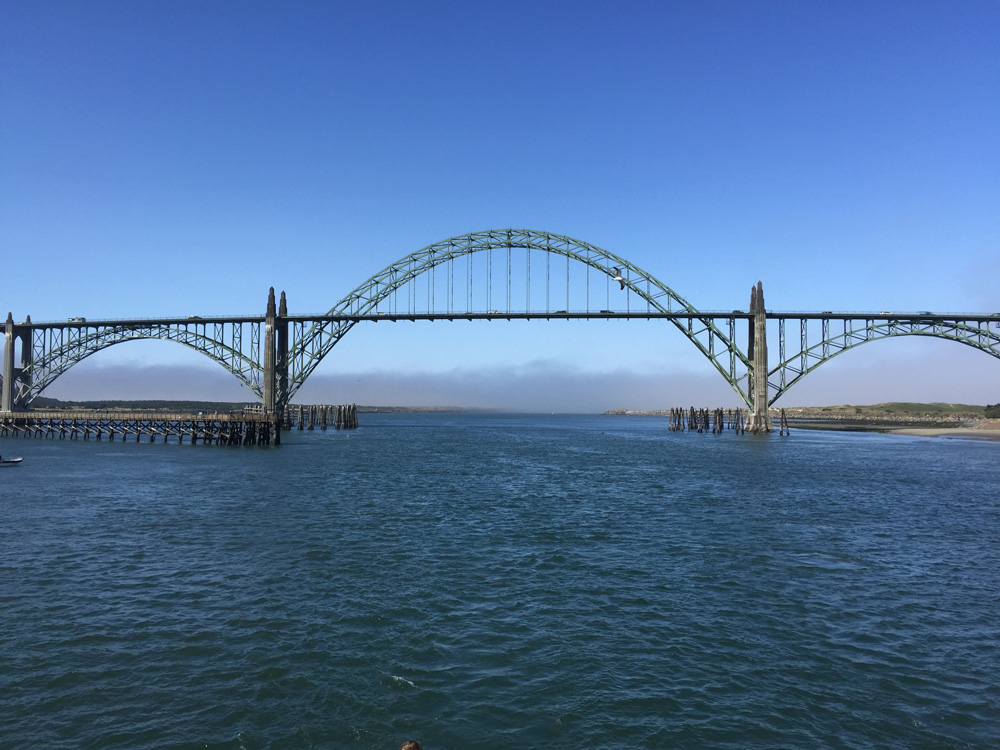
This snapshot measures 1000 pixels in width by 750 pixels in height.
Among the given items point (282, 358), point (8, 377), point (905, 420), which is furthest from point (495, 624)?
point (905, 420)

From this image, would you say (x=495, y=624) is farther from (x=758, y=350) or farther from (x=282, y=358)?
(x=282, y=358)

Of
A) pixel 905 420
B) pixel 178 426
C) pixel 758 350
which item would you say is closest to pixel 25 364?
pixel 178 426

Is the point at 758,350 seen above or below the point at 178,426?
above

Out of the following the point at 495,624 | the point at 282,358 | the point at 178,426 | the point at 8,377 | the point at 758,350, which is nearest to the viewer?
the point at 495,624

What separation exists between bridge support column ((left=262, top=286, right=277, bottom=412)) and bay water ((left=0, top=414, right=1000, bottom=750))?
44933 mm

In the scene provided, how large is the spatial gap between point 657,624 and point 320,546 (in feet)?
28.6

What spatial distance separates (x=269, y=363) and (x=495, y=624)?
201ft

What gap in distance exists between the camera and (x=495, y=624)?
9.81m

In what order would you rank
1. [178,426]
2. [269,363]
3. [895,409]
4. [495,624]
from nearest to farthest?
1. [495,624]
2. [178,426]
3. [269,363]
4. [895,409]

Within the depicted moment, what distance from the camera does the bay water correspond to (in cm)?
690

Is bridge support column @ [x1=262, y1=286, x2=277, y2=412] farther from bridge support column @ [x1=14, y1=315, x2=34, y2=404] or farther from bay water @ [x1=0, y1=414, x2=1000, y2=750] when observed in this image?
bay water @ [x1=0, y1=414, x2=1000, y2=750]

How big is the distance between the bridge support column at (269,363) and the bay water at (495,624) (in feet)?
147

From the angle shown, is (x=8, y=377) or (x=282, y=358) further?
(x=8, y=377)

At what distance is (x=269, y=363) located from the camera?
65.4 m
